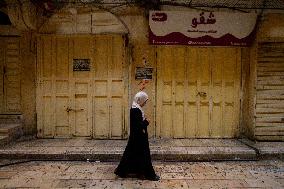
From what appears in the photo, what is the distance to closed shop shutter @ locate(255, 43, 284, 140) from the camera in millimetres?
9578

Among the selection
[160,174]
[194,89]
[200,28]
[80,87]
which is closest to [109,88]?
[80,87]

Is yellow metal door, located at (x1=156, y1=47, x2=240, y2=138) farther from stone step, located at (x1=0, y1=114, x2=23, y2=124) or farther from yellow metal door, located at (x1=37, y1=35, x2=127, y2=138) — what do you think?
stone step, located at (x1=0, y1=114, x2=23, y2=124)

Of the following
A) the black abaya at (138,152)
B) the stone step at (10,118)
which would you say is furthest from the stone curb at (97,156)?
the stone step at (10,118)

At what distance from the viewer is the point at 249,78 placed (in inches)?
393

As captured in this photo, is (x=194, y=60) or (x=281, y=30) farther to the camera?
(x=194, y=60)

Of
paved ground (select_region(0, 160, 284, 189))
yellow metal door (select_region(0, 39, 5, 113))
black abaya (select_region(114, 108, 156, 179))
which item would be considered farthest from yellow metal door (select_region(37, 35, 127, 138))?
black abaya (select_region(114, 108, 156, 179))

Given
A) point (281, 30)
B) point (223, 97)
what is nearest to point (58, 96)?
point (223, 97)

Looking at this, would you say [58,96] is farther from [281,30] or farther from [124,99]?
[281,30]

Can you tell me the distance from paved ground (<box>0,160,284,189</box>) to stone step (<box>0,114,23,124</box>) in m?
2.21

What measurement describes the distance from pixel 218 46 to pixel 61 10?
15.5 ft

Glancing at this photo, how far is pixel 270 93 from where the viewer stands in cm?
962

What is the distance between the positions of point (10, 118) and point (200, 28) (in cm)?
618

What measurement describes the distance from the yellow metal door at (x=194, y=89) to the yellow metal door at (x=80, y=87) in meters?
1.29

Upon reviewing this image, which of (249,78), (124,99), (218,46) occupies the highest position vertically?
(218,46)
